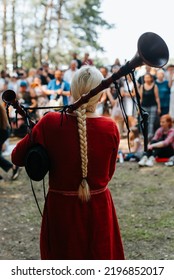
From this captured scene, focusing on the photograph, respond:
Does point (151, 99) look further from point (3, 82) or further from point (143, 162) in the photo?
point (3, 82)

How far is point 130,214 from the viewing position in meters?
4.10

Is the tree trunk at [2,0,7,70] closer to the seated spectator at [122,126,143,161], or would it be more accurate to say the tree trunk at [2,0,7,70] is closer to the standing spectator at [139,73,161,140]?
the standing spectator at [139,73,161,140]

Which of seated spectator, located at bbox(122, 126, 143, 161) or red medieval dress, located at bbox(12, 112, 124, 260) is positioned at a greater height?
red medieval dress, located at bbox(12, 112, 124, 260)

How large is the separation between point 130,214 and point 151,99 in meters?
3.44

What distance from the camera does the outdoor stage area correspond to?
3332 millimetres

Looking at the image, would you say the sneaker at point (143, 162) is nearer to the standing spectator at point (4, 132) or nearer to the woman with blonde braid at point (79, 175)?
the standing spectator at point (4, 132)

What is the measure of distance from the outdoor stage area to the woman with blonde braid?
4.46 feet

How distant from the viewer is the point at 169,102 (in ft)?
24.4

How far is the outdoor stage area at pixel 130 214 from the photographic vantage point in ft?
10.9

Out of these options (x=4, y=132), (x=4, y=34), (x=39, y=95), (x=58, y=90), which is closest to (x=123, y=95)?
(x=58, y=90)

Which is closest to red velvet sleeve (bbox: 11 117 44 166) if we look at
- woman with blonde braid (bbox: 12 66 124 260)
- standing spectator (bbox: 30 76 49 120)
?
woman with blonde braid (bbox: 12 66 124 260)

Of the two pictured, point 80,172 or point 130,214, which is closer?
point 80,172

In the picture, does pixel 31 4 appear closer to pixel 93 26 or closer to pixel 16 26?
pixel 16 26
